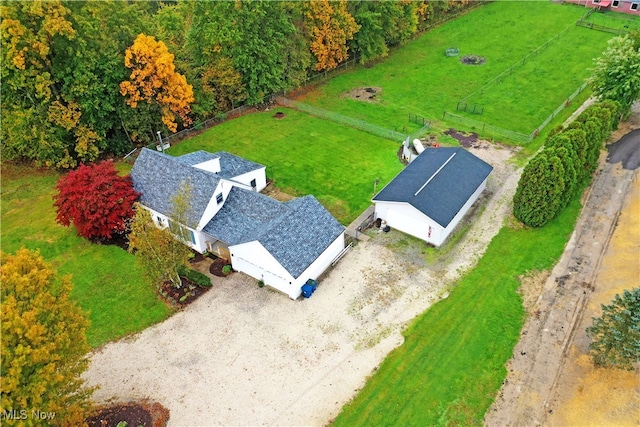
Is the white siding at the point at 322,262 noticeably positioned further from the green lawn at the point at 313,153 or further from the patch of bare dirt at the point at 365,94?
the patch of bare dirt at the point at 365,94

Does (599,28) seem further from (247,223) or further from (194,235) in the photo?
(194,235)

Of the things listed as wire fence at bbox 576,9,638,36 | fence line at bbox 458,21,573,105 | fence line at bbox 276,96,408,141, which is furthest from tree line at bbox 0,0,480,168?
wire fence at bbox 576,9,638,36

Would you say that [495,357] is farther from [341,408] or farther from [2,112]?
[2,112]

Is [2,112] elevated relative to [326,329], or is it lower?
elevated

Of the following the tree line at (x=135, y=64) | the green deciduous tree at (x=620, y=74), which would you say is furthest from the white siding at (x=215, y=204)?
the green deciduous tree at (x=620, y=74)

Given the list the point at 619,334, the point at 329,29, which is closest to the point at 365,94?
the point at 329,29

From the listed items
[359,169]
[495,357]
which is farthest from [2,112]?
[495,357]
